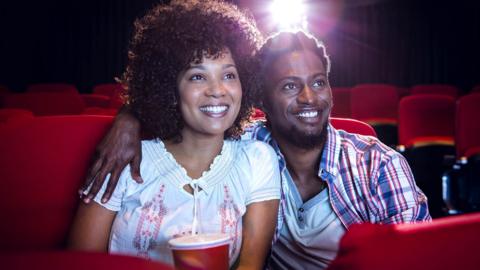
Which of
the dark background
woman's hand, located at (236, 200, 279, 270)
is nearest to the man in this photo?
woman's hand, located at (236, 200, 279, 270)

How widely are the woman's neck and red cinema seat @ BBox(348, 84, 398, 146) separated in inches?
155

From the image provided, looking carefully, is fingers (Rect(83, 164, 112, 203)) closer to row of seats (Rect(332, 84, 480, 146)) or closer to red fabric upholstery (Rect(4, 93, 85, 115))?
red fabric upholstery (Rect(4, 93, 85, 115))

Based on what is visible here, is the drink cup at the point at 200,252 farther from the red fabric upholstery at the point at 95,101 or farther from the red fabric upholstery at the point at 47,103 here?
the red fabric upholstery at the point at 95,101

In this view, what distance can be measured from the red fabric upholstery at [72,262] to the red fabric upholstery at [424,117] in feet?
14.8

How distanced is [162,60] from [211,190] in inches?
17.9

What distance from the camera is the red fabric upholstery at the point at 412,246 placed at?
449mm

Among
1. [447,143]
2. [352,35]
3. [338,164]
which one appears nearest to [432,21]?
[352,35]

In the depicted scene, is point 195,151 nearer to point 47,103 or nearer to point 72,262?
point 72,262

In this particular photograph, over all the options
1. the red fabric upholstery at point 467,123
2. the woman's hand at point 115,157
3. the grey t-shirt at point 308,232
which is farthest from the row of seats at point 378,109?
the woman's hand at point 115,157

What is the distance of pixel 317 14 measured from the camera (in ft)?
38.6

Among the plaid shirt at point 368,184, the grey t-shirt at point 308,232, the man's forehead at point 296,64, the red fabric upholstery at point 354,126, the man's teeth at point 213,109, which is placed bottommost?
the grey t-shirt at point 308,232

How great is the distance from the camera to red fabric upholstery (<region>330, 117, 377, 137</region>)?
2233 mm

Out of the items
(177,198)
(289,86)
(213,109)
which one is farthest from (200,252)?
(289,86)

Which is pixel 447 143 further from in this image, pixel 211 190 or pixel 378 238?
pixel 378 238
